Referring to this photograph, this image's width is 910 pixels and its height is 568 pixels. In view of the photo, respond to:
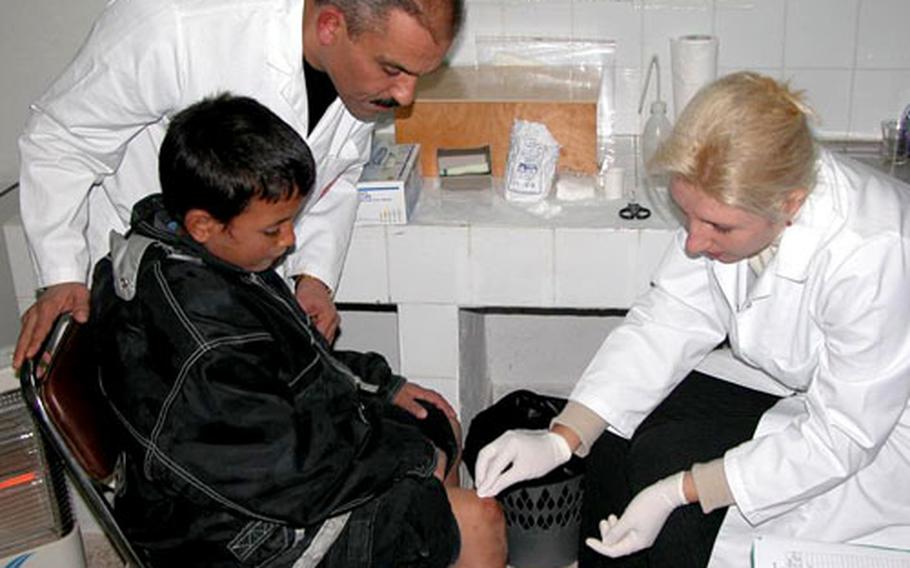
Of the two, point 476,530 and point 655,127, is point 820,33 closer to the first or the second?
point 655,127

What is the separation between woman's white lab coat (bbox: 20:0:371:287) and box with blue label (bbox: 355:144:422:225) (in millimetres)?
276

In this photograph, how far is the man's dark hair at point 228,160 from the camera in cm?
152

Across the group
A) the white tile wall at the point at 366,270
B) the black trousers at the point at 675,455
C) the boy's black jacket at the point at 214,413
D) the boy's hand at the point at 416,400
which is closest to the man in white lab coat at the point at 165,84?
the boy's black jacket at the point at 214,413

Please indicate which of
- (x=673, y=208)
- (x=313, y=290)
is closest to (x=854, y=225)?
(x=673, y=208)

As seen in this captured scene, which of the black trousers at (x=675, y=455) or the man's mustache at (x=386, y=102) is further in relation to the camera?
the man's mustache at (x=386, y=102)

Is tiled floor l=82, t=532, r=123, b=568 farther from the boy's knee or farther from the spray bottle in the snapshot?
the spray bottle

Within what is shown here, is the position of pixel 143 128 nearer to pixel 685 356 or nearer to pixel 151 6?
pixel 151 6

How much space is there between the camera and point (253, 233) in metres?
1.57

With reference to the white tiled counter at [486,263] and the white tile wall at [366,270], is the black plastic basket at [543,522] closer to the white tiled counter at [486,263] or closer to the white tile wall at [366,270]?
the white tiled counter at [486,263]

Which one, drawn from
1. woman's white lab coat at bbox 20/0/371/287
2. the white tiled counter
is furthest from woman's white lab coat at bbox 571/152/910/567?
woman's white lab coat at bbox 20/0/371/287

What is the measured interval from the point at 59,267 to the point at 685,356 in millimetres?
1006

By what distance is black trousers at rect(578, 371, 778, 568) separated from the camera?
1.62 m

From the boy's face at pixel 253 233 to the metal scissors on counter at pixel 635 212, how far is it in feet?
2.51

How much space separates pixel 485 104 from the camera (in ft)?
7.46
